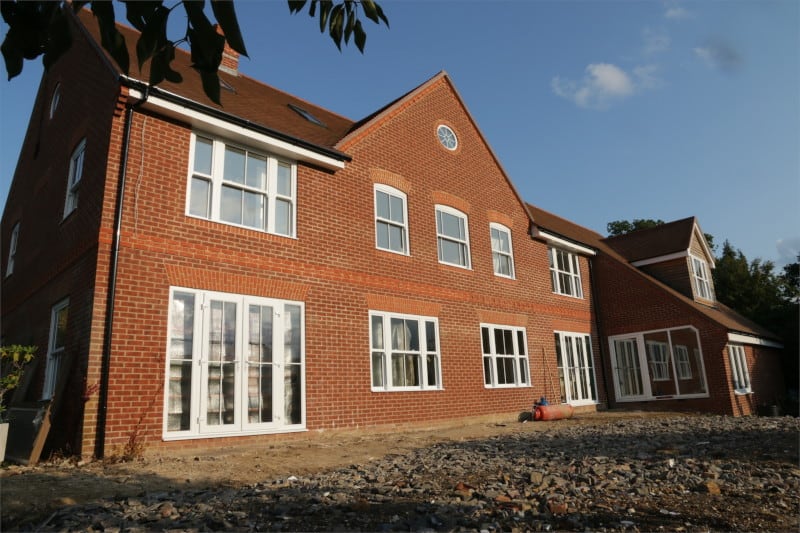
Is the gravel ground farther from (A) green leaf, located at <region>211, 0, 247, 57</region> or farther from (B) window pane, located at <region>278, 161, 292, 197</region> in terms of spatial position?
(B) window pane, located at <region>278, 161, 292, 197</region>

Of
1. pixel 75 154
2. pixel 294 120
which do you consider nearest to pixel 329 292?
pixel 294 120

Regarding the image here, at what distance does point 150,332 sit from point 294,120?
653cm

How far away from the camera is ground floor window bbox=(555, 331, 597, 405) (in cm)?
1673

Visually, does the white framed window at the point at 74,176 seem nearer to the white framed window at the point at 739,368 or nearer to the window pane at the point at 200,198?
the window pane at the point at 200,198

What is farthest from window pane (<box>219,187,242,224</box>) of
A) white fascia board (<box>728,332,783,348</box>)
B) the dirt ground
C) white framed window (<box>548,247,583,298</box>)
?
white fascia board (<box>728,332,783,348</box>)

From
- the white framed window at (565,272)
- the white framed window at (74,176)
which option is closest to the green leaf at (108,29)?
the white framed window at (74,176)

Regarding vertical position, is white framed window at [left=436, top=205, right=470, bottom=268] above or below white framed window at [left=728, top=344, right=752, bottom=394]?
above

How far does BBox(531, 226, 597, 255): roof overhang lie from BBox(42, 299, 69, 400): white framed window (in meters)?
13.1

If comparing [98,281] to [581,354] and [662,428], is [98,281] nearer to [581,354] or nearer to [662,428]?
[662,428]

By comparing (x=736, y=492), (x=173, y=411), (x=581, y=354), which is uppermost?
(x=581, y=354)

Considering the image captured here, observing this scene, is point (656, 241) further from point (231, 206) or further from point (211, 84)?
point (211, 84)

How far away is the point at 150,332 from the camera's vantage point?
27.2 feet

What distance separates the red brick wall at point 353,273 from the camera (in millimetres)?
8375

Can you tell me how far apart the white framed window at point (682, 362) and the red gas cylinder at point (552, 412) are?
10.8 m
